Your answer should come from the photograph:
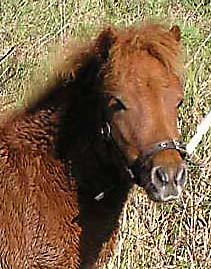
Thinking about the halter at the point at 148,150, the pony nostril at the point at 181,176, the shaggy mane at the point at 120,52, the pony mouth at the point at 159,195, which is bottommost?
the pony mouth at the point at 159,195

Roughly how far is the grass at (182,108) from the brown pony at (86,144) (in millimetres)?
754

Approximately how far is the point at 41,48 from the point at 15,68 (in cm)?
27

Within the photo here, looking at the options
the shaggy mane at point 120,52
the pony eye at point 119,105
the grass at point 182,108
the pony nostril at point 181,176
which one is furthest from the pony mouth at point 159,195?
the grass at point 182,108

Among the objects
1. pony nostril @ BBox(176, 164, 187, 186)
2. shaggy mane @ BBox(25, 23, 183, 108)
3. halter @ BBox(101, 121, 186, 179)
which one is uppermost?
shaggy mane @ BBox(25, 23, 183, 108)

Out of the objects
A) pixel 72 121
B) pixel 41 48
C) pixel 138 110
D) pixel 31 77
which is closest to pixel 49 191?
pixel 72 121

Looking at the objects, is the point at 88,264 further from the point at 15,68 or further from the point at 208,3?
the point at 208,3

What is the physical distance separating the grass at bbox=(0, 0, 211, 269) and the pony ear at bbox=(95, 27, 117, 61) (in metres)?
1.03

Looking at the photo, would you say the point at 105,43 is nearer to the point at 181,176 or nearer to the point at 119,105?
the point at 119,105

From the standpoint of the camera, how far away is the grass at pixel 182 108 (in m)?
4.94

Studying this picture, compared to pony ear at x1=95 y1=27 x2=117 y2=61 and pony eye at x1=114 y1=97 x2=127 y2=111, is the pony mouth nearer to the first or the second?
pony eye at x1=114 y1=97 x2=127 y2=111

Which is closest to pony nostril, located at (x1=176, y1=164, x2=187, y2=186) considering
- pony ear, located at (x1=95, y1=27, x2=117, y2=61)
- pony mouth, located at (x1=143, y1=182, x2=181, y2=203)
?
pony mouth, located at (x1=143, y1=182, x2=181, y2=203)

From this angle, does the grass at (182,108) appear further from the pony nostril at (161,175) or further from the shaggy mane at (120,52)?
the pony nostril at (161,175)

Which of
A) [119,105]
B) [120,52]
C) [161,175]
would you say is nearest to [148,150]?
[161,175]

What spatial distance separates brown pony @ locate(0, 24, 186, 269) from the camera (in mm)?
3424
